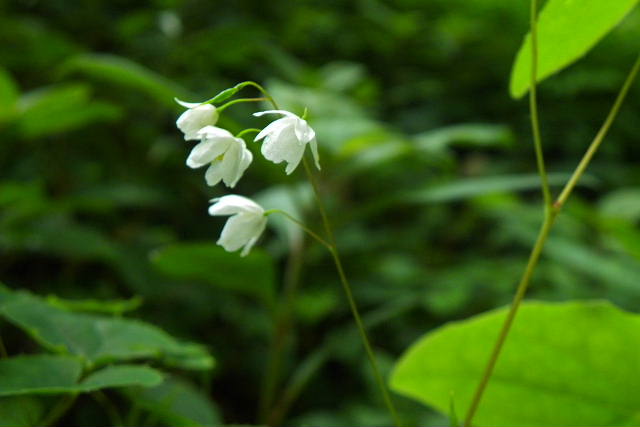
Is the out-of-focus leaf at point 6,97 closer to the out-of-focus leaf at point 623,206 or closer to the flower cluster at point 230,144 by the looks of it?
the flower cluster at point 230,144

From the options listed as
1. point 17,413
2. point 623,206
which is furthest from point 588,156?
point 623,206

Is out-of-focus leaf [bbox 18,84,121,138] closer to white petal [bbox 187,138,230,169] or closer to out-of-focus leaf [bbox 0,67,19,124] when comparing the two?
out-of-focus leaf [bbox 0,67,19,124]

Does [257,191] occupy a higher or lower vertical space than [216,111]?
lower

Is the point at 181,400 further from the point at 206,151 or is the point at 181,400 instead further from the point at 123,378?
the point at 206,151

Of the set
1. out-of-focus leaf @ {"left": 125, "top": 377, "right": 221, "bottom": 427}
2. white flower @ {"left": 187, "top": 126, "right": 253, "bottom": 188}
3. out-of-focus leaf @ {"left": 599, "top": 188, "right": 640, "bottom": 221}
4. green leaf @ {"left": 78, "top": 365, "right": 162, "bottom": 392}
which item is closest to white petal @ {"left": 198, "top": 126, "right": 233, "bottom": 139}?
white flower @ {"left": 187, "top": 126, "right": 253, "bottom": 188}

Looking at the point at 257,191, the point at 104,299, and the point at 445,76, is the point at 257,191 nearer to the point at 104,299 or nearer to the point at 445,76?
the point at 104,299

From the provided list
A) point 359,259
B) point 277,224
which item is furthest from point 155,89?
point 359,259
